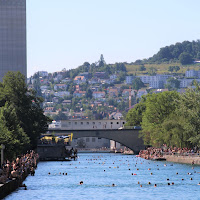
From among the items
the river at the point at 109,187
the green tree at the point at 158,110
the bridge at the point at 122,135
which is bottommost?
the bridge at the point at 122,135

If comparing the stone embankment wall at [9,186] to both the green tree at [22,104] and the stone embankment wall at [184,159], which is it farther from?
the green tree at [22,104]

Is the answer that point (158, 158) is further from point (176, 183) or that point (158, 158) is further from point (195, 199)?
point (195, 199)

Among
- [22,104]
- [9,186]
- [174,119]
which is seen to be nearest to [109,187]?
[9,186]

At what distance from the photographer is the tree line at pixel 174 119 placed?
115 m

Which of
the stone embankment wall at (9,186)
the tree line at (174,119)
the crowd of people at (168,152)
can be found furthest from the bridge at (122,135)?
the stone embankment wall at (9,186)

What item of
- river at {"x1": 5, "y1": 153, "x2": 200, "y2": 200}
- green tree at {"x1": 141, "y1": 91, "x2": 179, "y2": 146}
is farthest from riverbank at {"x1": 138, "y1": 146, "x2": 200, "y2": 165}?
river at {"x1": 5, "y1": 153, "x2": 200, "y2": 200}

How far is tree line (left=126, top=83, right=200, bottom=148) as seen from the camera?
115 m

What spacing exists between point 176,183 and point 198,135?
37.7 metres

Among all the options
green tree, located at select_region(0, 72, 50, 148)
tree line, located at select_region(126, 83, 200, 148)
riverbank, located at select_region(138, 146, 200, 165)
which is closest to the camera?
riverbank, located at select_region(138, 146, 200, 165)

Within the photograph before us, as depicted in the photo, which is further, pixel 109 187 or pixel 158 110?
pixel 158 110

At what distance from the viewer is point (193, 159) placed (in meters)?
110

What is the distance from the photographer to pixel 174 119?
444 feet

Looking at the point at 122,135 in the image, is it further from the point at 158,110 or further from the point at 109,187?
A: the point at 109,187

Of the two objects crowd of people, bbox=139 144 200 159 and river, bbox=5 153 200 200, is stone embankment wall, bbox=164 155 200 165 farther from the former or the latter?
river, bbox=5 153 200 200
